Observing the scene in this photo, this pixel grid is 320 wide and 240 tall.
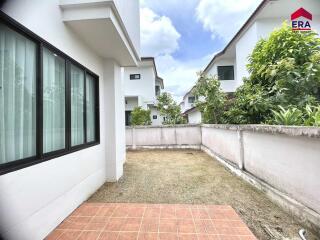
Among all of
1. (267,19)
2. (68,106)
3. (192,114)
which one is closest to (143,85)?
(192,114)

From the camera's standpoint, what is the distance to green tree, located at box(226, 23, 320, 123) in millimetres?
4004

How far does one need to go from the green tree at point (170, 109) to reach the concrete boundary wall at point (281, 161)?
5.80 metres

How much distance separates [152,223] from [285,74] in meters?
4.07

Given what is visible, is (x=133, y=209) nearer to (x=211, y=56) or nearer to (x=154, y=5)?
(x=154, y=5)

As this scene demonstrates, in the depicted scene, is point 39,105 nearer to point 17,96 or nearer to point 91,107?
point 17,96

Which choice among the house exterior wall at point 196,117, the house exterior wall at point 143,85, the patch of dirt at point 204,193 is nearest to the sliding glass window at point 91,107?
the patch of dirt at point 204,193

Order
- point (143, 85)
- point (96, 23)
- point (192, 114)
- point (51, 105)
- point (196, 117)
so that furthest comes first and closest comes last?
point (192, 114), point (196, 117), point (143, 85), point (96, 23), point (51, 105)

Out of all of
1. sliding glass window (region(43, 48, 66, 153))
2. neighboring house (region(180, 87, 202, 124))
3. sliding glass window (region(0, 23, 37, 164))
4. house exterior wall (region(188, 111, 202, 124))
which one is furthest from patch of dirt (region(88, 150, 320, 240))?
house exterior wall (region(188, 111, 202, 124))

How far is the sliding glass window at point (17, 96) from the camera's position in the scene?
1942 millimetres

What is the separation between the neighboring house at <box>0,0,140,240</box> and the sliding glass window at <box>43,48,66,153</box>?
0.01 m

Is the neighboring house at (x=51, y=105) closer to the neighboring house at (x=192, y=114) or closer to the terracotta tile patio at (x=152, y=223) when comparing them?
the terracotta tile patio at (x=152, y=223)

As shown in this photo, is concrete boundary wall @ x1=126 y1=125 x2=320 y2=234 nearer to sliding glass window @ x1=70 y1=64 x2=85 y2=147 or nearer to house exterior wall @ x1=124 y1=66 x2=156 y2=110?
sliding glass window @ x1=70 y1=64 x2=85 y2=147

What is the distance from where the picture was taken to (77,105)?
11.7ft

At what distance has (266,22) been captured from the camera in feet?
29.7
